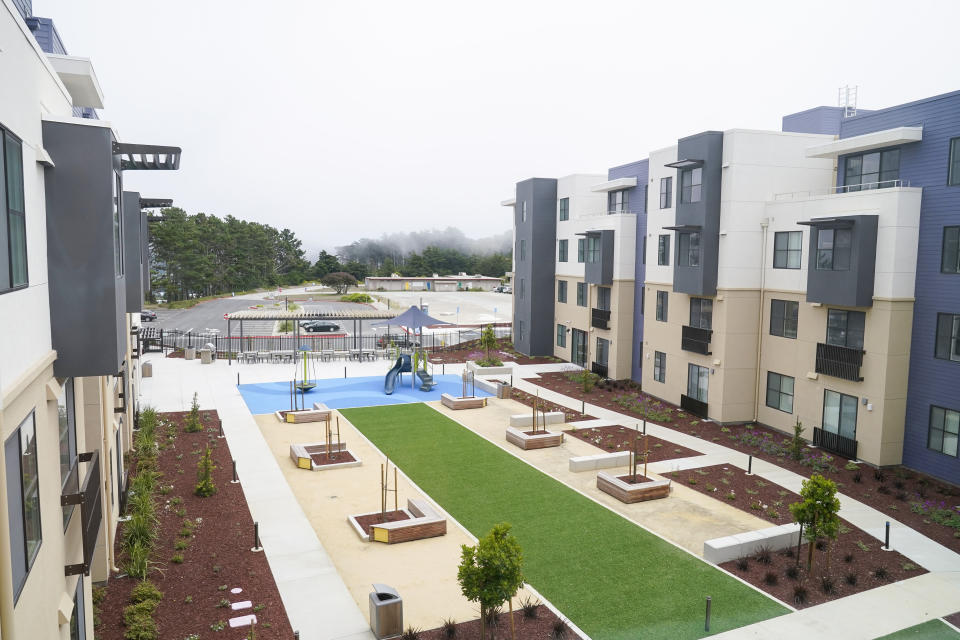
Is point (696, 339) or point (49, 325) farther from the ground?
point (49, 325)

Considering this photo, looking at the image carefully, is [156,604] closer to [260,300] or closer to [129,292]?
[129,292]

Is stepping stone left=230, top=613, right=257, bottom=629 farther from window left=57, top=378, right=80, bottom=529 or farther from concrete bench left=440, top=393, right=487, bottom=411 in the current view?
concrete bench left=440, top=393, right=487, bottom=411

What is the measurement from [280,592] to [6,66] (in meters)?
10.5

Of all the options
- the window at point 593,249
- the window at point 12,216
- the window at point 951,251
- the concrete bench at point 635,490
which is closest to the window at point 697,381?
the concrete bench at point 635,490

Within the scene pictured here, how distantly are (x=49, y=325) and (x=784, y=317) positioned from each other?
24.2 meters

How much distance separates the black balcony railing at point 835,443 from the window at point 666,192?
40.5 ft

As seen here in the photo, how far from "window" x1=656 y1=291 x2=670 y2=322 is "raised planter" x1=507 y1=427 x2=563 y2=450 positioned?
9.71 m

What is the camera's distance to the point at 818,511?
14.1 meters

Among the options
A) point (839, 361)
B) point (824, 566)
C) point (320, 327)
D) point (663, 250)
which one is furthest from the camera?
point (320, 327)

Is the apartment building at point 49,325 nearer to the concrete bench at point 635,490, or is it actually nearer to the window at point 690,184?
the concrete bench at point 635,490

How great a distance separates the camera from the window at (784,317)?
2483cm

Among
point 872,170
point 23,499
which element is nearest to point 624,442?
point 872,170

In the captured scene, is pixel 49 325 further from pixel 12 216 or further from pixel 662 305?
pixel 662 305

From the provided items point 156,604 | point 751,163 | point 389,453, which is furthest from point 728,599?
point 751,163
